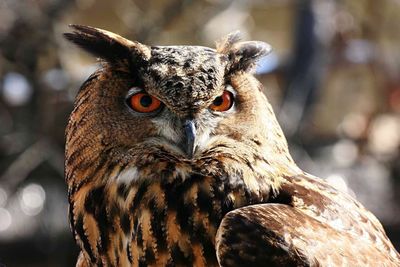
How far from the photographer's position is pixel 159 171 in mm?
2803

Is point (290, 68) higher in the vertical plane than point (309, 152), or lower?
higher

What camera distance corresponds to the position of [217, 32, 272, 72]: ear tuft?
291cm

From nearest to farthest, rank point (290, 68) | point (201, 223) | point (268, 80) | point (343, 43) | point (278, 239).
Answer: point (278, 239)
point (201, 223)
point (290, 68)
point (343, 43)
point (268, 80)

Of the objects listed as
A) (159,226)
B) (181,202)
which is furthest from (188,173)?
(159,226)

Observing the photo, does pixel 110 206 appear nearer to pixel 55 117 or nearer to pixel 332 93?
pixel 55 117

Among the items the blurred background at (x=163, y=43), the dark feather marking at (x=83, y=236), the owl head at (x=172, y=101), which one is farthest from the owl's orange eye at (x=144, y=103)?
the blurred background at (x=163, y=43)

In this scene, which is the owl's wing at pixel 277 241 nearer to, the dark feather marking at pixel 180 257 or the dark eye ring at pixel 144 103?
the dark feather marking at pixel 180 257

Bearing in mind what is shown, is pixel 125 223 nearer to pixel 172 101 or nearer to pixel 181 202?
pixel 181 202

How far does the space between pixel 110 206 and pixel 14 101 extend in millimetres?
5138

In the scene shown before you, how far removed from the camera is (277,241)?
2506 mm

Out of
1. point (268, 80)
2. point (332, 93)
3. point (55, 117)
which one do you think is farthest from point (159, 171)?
point (332, 93)

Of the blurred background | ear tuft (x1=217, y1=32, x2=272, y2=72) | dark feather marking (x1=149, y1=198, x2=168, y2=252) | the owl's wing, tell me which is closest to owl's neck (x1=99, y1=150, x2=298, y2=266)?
dark feather marking (x1=149, y1=198, x2=168, y2=252)

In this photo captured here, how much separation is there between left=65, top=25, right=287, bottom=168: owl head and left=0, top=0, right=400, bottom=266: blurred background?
3.03m

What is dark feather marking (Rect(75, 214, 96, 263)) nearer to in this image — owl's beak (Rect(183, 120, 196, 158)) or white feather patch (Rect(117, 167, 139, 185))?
white feather patch (Rect(117, 167, 139, 185))
